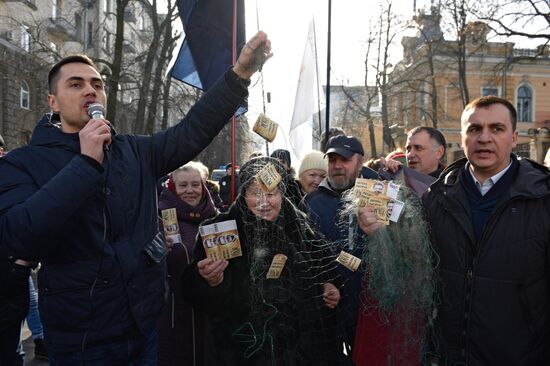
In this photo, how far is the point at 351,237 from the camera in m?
3.25

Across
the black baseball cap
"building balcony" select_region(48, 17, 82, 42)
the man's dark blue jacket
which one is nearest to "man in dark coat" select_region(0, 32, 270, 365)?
the man's dark blue jacket

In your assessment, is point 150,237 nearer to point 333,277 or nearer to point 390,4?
point 333,277

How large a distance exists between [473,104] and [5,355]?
10.6ft

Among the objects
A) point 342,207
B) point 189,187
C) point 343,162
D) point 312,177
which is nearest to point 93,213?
point 342,207

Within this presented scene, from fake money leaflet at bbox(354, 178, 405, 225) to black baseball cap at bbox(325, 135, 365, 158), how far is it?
1.35 metres

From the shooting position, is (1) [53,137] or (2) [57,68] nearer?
(1) [53,137]

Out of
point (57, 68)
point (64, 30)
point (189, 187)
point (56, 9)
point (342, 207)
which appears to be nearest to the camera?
point (57, 68)

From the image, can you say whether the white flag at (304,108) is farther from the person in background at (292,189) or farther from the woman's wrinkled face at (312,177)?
the person in background at (292,189)

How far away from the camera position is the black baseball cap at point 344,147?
410cm

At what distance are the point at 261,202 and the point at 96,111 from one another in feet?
3.55

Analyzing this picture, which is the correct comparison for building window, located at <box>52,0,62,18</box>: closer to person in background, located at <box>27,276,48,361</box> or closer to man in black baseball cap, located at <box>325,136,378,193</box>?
person in background, located at <box>27,276,48,361</box>

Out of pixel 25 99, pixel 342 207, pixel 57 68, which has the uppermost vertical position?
pixel 25 99

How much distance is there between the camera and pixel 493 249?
2.58m

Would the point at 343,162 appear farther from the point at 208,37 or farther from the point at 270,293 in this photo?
the point at 270,293
